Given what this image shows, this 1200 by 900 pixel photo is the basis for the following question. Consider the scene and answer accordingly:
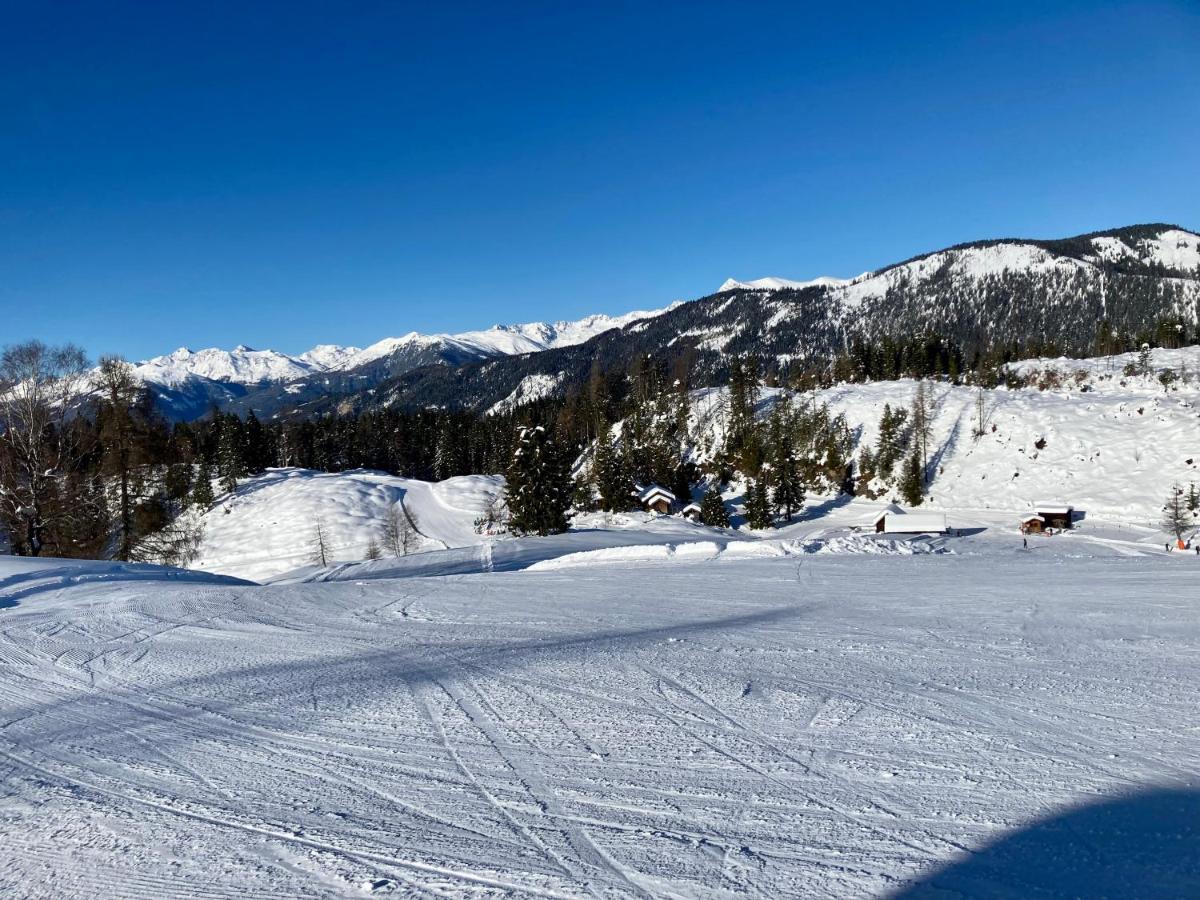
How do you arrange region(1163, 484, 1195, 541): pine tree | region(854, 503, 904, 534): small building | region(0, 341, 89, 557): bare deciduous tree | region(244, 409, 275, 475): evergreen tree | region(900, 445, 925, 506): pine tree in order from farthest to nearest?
1. region(244, 409, 275, 475): evergreen tree
2. region(900, 445, 925, 506): pine tree
3. region(854, 503, 904, 534): small building
4. region(1163, 484, 1195, 541): pine tree
5. region(0, 341, 89, 557): bare deciduous tree

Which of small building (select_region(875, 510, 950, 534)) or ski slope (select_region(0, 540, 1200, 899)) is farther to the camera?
small building (select_region(875, 510, 950, 534))

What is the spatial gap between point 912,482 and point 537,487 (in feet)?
126

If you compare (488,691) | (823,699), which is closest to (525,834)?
(488,691)

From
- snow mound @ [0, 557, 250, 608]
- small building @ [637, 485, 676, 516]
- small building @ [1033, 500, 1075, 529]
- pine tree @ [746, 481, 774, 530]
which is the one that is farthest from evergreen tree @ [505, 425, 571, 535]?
small building @ [1033, 500, 1075, 529]

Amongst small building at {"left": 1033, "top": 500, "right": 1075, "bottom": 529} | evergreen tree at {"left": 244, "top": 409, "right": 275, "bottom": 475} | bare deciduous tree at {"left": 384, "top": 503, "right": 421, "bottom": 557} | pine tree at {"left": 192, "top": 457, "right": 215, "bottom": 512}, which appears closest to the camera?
small building at {"left": 1033, "top": 500, "right": 1075, "bottom": 529}

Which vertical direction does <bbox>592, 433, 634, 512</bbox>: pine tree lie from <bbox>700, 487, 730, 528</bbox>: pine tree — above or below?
above

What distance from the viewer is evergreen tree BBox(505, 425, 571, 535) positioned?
1559 inches

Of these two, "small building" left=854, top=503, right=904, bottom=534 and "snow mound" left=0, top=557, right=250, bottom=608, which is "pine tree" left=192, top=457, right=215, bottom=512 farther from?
"small building" left=854, top=503, right=904, bottom=534

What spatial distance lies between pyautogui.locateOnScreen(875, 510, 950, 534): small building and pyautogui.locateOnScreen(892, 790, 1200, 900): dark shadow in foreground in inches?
1861

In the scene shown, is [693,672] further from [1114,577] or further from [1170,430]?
[1170,430]

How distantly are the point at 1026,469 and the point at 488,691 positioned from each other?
217 ft

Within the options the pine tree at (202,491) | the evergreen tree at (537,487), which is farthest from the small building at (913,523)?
the pine tree at (202,491)

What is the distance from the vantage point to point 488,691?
6.82 metres

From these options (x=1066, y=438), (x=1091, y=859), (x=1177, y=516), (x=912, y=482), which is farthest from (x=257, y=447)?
(x=1066, y=438)
